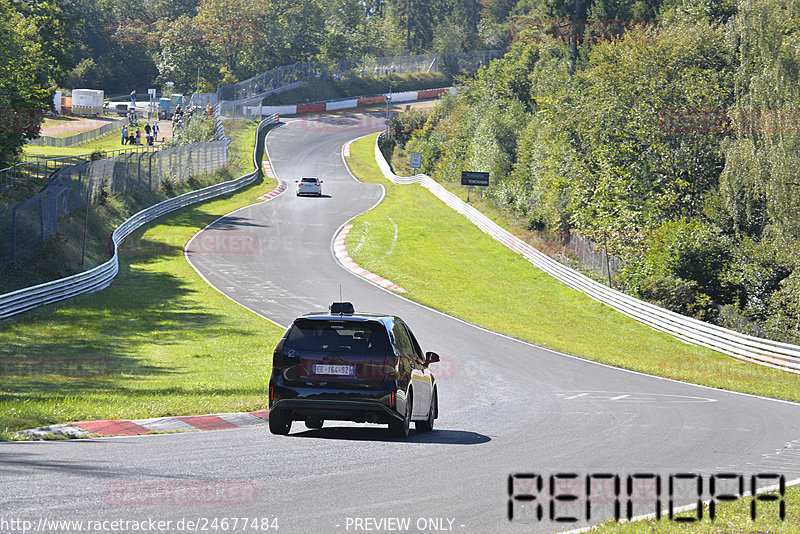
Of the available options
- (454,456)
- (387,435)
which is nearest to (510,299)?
(387,435)

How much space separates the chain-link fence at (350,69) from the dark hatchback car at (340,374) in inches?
3442

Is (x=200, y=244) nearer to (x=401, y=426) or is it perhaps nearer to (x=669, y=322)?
(x=669, y=322)

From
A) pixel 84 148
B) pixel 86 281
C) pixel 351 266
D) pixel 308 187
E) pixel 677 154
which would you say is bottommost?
pixel 351 266

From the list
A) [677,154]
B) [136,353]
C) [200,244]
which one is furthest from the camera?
[677,154]

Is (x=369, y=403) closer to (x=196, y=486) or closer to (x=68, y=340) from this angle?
(x=196, y=486)

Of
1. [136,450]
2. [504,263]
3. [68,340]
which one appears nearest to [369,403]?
[136,450]

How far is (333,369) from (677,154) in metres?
43.8

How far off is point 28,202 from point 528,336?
1753 centimetres

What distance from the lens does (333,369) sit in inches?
466

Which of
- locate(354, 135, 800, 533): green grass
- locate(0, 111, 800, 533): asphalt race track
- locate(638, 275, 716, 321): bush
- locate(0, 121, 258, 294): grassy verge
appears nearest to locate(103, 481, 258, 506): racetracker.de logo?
locate(0, 111, 800, 533): asphalt race track

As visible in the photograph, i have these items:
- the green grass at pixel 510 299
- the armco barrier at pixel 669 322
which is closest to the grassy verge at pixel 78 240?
the green grass at pixel 510 299

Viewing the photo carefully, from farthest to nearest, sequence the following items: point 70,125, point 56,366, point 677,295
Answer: point 70,125, point 677,295, point 56,366

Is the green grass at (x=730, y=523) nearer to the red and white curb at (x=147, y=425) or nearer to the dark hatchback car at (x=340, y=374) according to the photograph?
the dark hatchback car at (x=340, y=374)

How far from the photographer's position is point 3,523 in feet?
21.6
